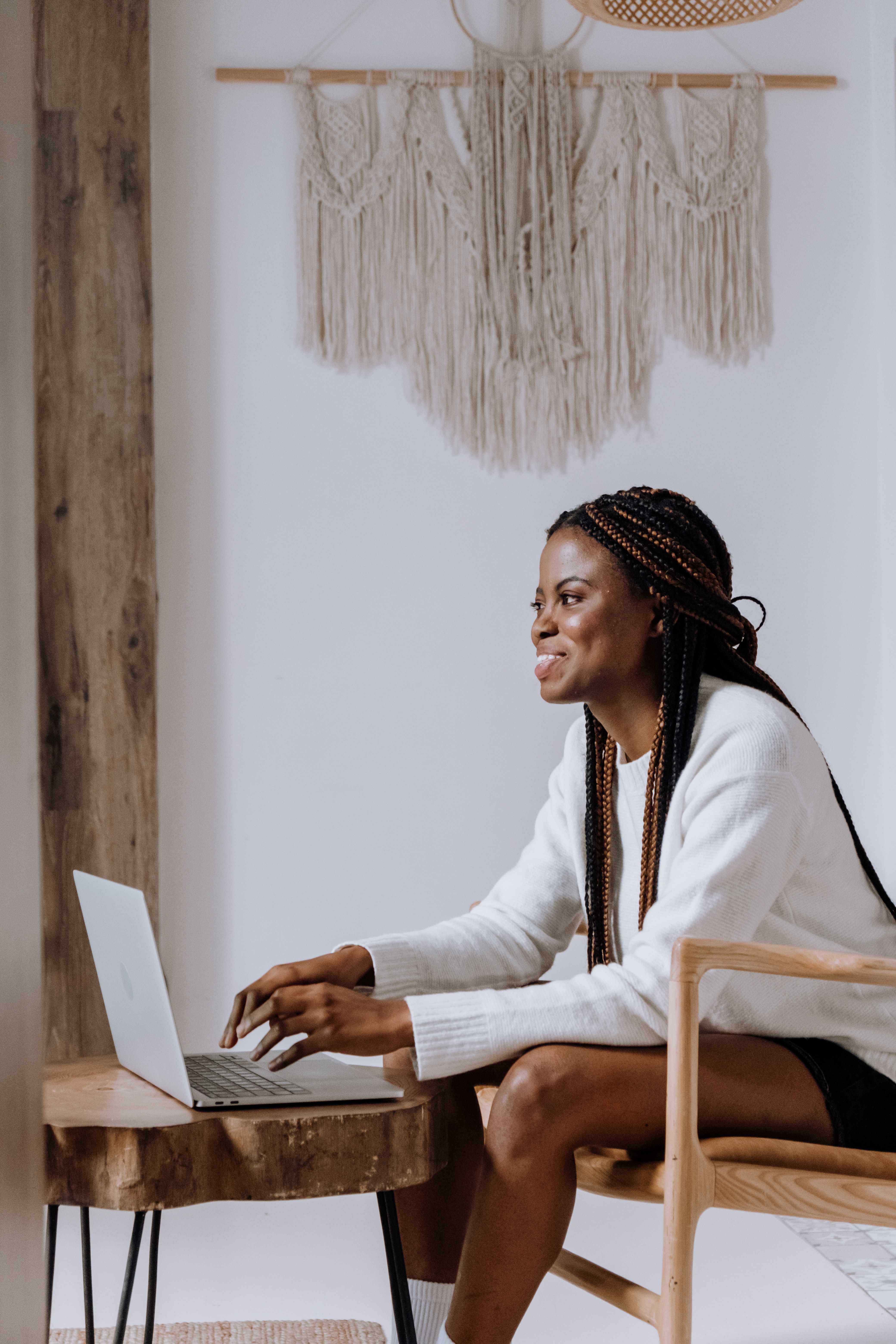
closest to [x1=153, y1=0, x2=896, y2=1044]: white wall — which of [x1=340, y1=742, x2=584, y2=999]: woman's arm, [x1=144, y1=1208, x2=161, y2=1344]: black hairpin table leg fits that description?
[x1=340, y1=742, x2=584, y2=999]: woman's arm

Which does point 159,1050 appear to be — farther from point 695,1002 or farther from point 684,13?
point 684,13

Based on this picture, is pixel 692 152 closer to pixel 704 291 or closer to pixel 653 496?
pixel 704 291

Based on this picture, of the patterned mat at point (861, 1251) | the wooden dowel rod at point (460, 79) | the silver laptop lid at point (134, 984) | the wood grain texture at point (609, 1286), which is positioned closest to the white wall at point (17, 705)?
the silver laptop lid at point (134, 984)

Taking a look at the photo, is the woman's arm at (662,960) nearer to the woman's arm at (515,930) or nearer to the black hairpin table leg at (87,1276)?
the woman's arm at (515,930)

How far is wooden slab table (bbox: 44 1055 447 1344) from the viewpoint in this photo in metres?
1.00

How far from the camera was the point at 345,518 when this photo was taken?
8.91 ft

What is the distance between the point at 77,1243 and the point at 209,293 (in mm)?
1812

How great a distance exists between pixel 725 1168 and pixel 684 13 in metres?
1.60

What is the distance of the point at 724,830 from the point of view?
4.32 feet

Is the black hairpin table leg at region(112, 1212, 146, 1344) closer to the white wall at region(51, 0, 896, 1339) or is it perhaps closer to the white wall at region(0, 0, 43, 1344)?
the white wall at region(0, 0, 43, 1344)

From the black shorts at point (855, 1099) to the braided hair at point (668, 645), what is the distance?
0.68 ft

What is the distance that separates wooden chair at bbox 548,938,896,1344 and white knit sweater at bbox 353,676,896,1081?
0.08 m

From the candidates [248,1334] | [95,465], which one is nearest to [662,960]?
[248,1334]

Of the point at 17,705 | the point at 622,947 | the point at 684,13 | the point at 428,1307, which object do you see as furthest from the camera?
the point at 684,13
